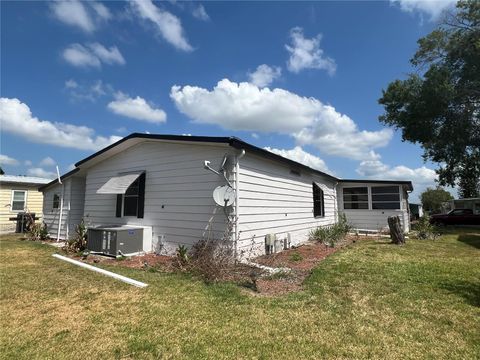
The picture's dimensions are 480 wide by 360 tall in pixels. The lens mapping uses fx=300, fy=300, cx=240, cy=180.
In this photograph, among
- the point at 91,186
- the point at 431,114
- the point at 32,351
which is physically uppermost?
the point at 431,114

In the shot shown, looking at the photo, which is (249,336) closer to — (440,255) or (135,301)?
(135,301)

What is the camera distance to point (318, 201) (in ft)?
47.5

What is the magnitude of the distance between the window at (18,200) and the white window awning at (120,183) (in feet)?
47.3

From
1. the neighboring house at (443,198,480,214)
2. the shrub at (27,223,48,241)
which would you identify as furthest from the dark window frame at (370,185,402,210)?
the neighboring house at (443,198,480,214)

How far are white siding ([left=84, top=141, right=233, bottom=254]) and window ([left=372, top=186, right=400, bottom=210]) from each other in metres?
12.6

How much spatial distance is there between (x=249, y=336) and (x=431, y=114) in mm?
22746

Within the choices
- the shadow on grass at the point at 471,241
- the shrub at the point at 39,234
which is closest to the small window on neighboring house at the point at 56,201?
the shrub at the point at 39,234

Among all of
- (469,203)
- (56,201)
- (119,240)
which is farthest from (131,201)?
(469,203)

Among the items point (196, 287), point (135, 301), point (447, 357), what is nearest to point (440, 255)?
point (447, 357)

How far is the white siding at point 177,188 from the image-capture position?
855 cm

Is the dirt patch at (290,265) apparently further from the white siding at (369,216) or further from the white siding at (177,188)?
the white siding at (369,216)

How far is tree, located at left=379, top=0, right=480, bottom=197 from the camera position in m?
20.4

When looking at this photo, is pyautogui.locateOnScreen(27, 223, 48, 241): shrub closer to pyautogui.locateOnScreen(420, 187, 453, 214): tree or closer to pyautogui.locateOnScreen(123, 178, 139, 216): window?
pyautogui.locateOnScreen(123, 178, 139, 216): window

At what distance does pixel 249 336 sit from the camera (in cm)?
392
